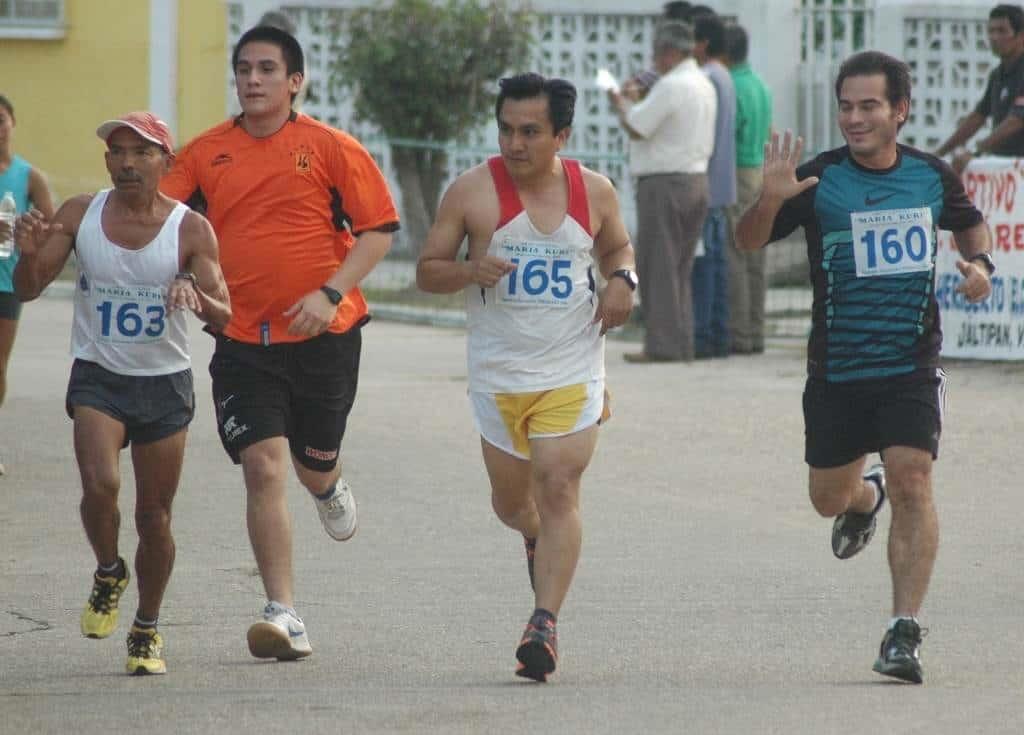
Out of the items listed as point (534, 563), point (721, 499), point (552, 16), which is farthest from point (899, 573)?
point (552, 16)

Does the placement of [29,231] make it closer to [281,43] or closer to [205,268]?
[205,268]

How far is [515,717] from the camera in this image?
6016 mm

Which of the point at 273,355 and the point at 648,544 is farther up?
the point at 273,355

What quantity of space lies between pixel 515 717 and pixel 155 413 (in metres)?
1.50

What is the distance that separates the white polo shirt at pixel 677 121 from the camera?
14.8 meters

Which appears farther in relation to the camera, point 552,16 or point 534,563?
point 552,16

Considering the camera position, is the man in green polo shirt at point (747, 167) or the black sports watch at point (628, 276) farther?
the man in green polo shirt at point (747, 167)

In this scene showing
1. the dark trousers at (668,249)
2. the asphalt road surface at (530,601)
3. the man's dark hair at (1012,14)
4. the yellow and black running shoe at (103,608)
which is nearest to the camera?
the asphalt road surface at (530,601)

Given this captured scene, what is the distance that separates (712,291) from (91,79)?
1079 centimetres

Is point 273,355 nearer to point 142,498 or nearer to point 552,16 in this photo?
point 142,498

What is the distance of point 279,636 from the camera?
6.69 m

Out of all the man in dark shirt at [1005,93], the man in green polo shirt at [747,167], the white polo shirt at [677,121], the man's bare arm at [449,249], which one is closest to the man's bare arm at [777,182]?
the man's bare arm at [449,249]

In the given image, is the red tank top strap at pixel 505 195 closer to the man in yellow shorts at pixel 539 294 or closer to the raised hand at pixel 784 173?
the man in yellow shorts at pixel 539 294

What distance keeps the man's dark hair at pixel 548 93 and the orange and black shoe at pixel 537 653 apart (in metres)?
1.51
